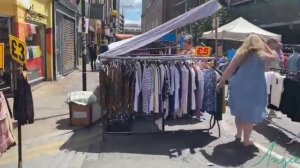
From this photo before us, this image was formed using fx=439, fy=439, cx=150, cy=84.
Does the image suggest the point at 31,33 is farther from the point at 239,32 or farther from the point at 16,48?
the point at 16,48

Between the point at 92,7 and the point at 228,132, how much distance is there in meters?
20.2

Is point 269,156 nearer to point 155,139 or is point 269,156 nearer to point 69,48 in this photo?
point 155,139

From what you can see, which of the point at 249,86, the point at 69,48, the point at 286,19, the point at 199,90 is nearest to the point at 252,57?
the point at 249,86

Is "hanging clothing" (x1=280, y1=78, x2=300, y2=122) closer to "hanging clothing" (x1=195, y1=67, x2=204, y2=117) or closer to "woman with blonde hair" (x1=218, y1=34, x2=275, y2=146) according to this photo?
"woman with blonde hair" (x1=218, y1=34, x2=275, y2=146)

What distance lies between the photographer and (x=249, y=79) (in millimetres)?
6777

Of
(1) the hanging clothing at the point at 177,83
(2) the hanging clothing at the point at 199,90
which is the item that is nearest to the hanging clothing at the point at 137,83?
Answer: (1) the hanging clothing at the point at 177,83

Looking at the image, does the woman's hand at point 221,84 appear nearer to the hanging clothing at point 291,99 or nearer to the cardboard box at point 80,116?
the hanging clothing at point 291,99

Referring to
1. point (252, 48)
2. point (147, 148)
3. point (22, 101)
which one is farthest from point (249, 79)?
point (22, 101)

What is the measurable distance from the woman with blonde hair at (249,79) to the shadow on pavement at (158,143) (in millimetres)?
908

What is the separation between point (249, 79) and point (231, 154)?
1.18m

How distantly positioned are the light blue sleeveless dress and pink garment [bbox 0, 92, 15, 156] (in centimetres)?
354

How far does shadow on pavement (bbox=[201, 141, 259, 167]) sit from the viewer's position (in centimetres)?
627

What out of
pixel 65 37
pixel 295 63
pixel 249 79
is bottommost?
pixel 249 79

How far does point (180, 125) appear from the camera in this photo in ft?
28.6
